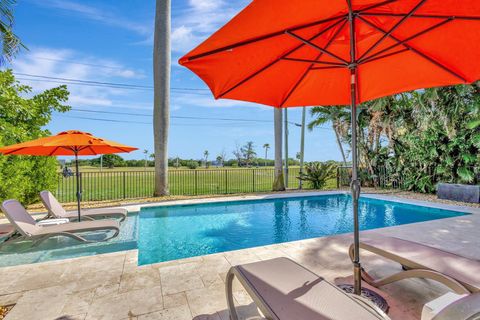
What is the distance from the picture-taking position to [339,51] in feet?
8.84

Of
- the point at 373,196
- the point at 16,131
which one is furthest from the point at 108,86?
the point at 373,196

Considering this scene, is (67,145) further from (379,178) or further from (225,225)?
(379,178)

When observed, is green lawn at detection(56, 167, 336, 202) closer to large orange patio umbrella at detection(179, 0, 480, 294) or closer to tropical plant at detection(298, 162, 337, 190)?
tropical plant at detection(298, 162, 337, 190)

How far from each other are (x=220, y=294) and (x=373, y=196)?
→ 887 centimetres

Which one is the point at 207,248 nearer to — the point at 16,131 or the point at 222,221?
the point at 222,221

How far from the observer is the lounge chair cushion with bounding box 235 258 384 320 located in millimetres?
1575

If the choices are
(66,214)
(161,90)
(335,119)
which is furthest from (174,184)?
(335,119)

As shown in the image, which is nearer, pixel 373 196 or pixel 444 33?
pixel 444 33

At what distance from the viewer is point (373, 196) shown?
967 centimetres

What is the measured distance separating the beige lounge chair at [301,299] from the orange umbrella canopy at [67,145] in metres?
3.84

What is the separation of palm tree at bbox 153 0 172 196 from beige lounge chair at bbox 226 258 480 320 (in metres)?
8.13

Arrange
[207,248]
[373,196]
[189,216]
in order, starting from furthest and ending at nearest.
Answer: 1. [373,196]
2. [189,216]
3. [207,248]

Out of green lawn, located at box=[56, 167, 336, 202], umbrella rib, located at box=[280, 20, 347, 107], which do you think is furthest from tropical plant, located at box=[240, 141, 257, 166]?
umbrella rib, located at box=[280, 20, 347, 107]

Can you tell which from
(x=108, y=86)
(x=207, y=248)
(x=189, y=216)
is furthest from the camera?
(x=108, y=86)
